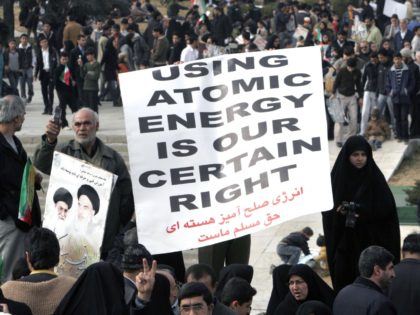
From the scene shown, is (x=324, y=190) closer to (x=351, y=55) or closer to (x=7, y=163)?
(x=7, y=163)

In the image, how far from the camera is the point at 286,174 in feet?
32.7

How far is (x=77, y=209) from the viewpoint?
10023mm

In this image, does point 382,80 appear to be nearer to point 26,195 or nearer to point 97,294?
point 26,195

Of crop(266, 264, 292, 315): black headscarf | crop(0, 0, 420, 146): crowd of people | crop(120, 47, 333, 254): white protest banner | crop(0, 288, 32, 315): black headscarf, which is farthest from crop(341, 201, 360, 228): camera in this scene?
crop(0, 0, 420, 146): crowd of people

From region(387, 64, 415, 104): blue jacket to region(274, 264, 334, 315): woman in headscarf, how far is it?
13.9 meters

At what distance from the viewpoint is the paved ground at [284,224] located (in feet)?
51.2

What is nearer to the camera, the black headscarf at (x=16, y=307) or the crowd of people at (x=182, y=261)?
the black headscarf at (x=16, y=307)

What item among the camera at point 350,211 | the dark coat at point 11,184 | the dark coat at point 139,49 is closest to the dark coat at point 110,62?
the dark coat at point 139,49

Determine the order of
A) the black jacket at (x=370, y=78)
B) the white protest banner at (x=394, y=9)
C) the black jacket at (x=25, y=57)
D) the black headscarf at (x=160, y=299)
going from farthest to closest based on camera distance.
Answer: the white protest banner at (x=394, y=9)
the black jacket at (x=25, y=57)
the black jacket at (x=370, y=78)
the black headscarf at (x=160, y=299)

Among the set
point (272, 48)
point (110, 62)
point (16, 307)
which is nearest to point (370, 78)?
point (272, 48)

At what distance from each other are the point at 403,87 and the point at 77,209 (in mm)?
14082

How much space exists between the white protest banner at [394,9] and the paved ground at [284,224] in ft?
27.9

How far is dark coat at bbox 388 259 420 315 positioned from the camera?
936 centimetres

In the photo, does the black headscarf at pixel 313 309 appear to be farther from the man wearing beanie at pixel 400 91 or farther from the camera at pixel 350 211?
the man wearing beanie at pixel 400 91
